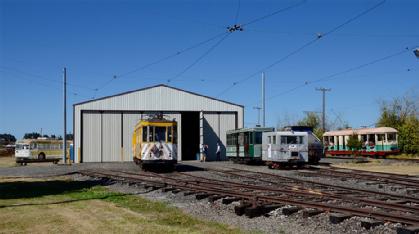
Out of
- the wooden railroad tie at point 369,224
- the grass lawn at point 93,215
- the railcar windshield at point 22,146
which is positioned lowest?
the grass lawn at point 93,215

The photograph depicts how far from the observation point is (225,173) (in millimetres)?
24250

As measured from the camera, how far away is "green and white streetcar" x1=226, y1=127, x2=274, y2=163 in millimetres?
32906

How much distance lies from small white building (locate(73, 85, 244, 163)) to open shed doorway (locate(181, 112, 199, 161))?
5.07 feet

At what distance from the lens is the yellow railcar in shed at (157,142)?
26109 mm

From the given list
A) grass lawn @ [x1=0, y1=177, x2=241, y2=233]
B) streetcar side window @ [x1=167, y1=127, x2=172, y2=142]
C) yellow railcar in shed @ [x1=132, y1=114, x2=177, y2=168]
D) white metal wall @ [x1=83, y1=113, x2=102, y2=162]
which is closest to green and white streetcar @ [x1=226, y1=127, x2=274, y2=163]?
yellow railcar in shed @ [x1=132, y1=114, x2=177, y2=168]

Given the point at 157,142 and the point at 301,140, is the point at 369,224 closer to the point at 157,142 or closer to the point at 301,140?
the point at 157,142

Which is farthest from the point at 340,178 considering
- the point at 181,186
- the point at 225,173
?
the point at 181,186

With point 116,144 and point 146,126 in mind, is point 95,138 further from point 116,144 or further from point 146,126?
point 146,126

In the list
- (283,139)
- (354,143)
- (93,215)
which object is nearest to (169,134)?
(283,139)

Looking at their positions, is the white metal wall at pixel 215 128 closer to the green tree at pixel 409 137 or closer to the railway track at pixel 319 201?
the green tree at pixel 409 137

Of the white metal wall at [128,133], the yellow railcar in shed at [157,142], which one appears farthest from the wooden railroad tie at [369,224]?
the white metal wall at [128,133]

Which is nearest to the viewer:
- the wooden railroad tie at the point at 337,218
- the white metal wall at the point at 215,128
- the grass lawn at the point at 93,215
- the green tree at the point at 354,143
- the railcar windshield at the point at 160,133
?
the grass lawn at the point at 93,215

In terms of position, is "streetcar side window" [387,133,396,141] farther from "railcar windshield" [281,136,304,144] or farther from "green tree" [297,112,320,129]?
"green tree" [297,112,320,129]

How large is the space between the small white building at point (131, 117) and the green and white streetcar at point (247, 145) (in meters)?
6.90
